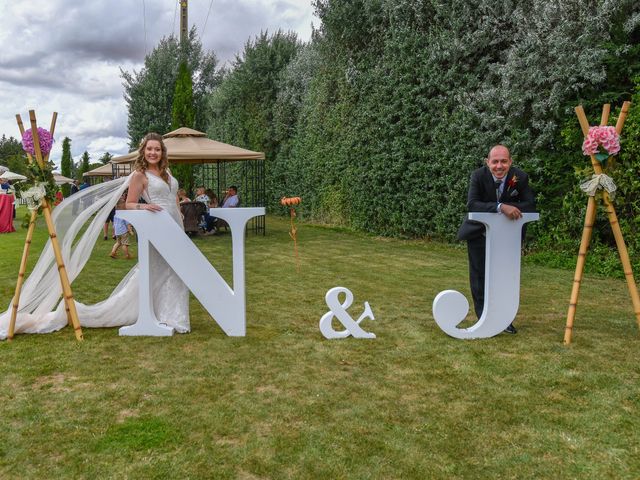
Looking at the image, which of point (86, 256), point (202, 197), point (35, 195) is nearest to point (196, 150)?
point (202, 197)

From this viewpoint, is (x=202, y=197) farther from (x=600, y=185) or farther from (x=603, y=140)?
(x=603, y=140)

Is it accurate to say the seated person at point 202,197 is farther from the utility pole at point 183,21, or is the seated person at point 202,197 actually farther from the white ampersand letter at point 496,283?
the utility pole at point 183,21

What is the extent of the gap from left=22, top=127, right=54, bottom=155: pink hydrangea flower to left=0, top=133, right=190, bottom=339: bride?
54cm

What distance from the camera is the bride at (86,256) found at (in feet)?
16.8

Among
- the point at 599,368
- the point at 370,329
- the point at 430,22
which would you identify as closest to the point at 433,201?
the point at 430,22

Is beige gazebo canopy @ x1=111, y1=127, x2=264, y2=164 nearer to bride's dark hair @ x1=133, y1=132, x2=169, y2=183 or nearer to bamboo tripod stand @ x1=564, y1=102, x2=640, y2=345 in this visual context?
bride's dark hair @ x1=133, y1=132, x2=169, y2=183

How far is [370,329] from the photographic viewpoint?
17.5 feet

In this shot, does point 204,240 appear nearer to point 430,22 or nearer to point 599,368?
point 430,22

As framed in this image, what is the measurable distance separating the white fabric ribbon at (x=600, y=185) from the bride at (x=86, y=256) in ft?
12.4

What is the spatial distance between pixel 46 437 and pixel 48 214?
8.39ft

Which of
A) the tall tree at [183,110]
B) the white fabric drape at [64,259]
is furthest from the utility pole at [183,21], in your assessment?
the white fabric drape at [64,259]

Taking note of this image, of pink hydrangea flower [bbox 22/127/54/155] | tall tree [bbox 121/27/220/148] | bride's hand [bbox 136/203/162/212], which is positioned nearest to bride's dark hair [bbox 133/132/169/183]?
bride's hand [bbox 136/203/162/212]

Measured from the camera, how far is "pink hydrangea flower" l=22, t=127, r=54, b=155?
4934 mm

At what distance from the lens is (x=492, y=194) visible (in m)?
5.07
